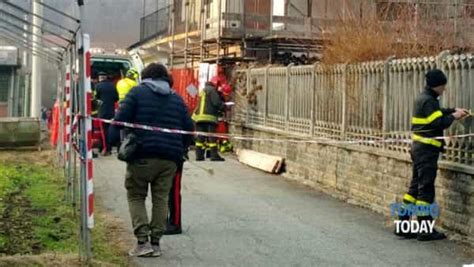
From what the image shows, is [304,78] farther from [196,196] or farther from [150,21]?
[150,21]

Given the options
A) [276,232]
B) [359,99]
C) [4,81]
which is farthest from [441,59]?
[4,81]

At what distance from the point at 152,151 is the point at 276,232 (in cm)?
209

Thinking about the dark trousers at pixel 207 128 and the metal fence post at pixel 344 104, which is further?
the dark trousers at pixel 207 128

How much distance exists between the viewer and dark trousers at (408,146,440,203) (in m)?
7.91

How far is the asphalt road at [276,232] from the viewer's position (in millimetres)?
7219

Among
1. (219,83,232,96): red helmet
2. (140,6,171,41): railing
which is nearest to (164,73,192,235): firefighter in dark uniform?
(219,83,232,96): red helmet

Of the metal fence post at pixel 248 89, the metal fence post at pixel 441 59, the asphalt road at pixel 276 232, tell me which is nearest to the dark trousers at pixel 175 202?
the asphalt road at pixel 276 232

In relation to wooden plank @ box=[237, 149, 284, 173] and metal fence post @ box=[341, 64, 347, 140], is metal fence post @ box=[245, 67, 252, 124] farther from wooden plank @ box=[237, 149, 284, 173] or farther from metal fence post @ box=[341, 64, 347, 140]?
metal fence post @ box=[341, 64, 347, 140]

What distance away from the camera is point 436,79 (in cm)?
788

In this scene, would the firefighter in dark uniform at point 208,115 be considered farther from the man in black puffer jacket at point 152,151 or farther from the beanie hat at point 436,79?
the man in black puffer jacket at point 152,151

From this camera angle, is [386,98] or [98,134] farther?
[98,134]

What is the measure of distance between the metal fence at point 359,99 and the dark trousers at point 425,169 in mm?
423

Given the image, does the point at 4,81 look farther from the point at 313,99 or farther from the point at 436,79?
the point at 436,79

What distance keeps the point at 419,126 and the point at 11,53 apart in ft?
75.2
